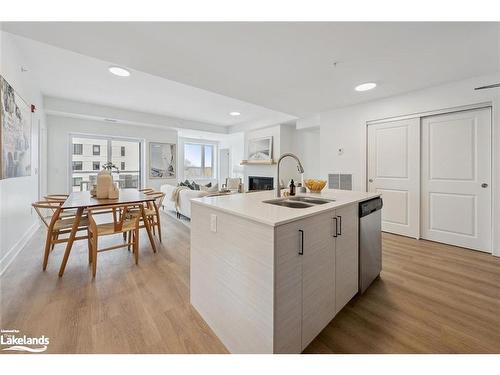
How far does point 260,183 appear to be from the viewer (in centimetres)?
671

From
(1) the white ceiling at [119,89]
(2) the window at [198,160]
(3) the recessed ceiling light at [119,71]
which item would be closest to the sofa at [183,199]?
(1) the white ceiling at [119,89]

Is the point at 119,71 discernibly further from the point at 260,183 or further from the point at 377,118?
the point at 260,183

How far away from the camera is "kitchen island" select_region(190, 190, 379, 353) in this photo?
1.03 meters

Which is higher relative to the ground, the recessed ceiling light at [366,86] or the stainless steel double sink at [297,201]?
→ the recessed ceiling light at [366,86]

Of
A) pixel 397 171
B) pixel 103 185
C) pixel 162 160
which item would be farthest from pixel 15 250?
pixel 397 171

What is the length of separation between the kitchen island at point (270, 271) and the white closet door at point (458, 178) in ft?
8.27

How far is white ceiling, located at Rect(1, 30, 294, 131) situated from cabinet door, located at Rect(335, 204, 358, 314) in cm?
342

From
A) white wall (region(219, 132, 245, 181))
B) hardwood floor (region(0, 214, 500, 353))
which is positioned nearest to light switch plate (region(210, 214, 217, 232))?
hardwood floor (region(0, 214, 500, 353))

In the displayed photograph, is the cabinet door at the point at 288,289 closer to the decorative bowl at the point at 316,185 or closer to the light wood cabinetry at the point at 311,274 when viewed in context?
the light wood cabinetry at the point at 311,274

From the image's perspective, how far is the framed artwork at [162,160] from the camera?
640 centimetres

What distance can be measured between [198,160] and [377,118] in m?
6.55

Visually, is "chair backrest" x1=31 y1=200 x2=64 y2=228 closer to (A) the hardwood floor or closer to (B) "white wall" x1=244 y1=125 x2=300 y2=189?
(A) the hardwood floor

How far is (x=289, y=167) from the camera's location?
6238mm
